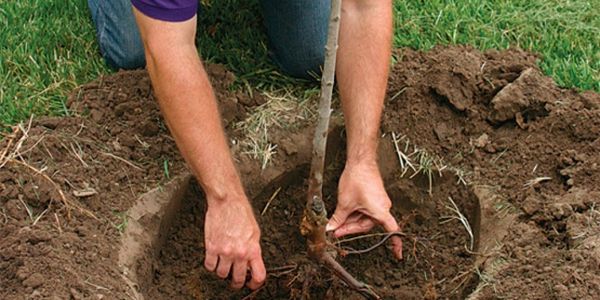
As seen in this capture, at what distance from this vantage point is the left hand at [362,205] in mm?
2732

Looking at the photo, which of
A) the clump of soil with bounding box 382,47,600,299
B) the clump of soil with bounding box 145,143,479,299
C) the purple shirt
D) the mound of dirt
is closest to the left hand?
the clump of soil with bounding box 145,143,479,299

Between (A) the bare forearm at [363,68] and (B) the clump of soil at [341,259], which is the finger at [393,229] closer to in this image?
(B) the clump of soil at [341,259]

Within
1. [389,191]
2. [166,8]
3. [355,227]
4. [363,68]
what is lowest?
[389,191]

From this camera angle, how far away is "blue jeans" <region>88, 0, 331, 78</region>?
3488 millimetres

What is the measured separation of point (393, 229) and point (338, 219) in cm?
17

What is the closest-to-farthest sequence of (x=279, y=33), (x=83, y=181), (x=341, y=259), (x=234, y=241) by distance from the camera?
(x=234, y=241), (x=83, y=181), (x=341, y=259), (x=279, y=33)

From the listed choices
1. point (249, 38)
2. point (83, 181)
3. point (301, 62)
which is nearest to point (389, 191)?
point (301, 62)


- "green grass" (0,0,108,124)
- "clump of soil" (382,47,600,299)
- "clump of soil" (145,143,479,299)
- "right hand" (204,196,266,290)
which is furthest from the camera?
"green grass" (0,0,108,124)

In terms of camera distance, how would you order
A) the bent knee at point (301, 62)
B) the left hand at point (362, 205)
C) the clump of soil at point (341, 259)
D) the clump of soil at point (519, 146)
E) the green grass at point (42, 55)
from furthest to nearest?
the bent knee at point (301, 62) < the green grass at point (42, 55) < the clump of soil at point (341, 259) < the left hand at point (362, 205) < the clump of soil at point (519, 146)

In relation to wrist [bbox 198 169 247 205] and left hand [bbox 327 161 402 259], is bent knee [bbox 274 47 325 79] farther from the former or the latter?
wrist [bbox 198 169 247 205]

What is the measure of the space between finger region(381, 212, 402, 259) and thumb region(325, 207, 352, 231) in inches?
4.7

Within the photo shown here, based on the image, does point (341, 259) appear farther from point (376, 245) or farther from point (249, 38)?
point (249, 38)

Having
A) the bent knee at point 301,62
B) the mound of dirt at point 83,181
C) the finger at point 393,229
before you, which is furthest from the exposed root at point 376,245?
the bent knee at point 301,62

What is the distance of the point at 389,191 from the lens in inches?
125
